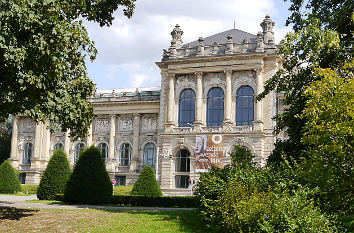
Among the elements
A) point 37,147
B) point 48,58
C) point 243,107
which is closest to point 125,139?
point 37,147

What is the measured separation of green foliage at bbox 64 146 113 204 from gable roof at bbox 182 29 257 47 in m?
27.8

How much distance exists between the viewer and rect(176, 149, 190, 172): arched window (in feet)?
163

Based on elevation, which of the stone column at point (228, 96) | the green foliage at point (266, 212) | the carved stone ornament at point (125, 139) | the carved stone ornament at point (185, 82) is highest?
the carved stone ornament at point (185, 82)

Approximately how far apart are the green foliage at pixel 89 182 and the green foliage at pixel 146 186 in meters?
4.07

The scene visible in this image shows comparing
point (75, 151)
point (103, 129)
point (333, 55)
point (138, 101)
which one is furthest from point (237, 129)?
point (333, 55)

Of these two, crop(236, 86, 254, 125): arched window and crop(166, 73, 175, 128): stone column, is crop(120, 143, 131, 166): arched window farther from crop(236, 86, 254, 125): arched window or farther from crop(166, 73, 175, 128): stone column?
crop(236, 86, 254, 125): arched window

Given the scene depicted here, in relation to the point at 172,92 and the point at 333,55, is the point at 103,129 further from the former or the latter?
the point at 333,55

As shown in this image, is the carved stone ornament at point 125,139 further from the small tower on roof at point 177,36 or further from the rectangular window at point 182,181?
the small tower on roof at point 177,36

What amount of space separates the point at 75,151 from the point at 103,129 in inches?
190

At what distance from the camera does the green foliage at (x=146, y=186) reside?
3234 centimetres

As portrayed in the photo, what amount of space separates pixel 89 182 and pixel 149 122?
95.8 ft

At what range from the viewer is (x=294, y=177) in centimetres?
1361

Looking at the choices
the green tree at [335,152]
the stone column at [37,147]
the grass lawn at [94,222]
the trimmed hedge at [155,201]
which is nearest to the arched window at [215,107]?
the trimmed hedge at [155,201]

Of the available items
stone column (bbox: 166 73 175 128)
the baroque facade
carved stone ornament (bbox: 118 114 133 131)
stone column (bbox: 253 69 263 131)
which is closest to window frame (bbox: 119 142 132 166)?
the baroque facade
